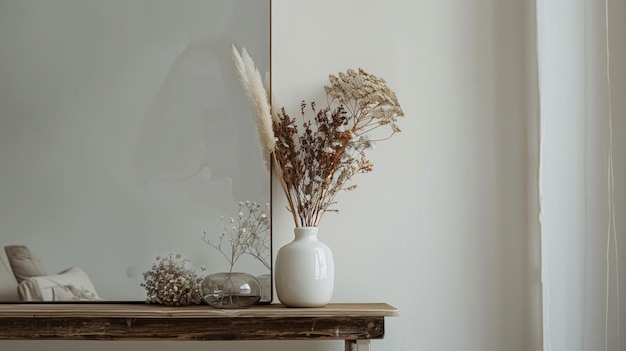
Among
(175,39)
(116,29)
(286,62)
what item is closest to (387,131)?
(286,62)

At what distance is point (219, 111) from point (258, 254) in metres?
0.47

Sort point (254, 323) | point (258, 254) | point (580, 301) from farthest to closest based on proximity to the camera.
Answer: point (258, 254) → point (580, 301) → point (254, 323)

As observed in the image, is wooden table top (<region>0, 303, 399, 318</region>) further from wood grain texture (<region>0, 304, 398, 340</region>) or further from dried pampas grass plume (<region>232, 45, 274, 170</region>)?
dried pampas grass plume (<region>232, 45, 274, 170</region>)

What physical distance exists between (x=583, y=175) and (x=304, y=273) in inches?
34.4

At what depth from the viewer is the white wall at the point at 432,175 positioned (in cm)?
252

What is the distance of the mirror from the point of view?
2.47 meters

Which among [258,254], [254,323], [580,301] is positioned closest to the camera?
[254,323]

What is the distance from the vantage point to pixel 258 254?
2.46 metres

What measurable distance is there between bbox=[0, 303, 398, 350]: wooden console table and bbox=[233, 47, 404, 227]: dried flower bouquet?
1.22ft

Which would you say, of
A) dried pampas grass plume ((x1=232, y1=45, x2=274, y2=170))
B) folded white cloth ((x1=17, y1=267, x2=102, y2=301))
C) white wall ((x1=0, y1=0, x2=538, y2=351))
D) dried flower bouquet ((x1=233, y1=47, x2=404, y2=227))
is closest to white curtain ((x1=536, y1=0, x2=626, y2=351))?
white wall ((x1=0, y1=0, x2=538, y2=351))

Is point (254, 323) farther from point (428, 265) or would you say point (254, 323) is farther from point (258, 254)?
point (428, 265)

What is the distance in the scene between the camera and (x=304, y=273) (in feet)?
7.45

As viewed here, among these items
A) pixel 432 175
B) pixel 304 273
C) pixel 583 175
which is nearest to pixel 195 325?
pixel 304 273

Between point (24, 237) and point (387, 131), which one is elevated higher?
point (387, 131)
